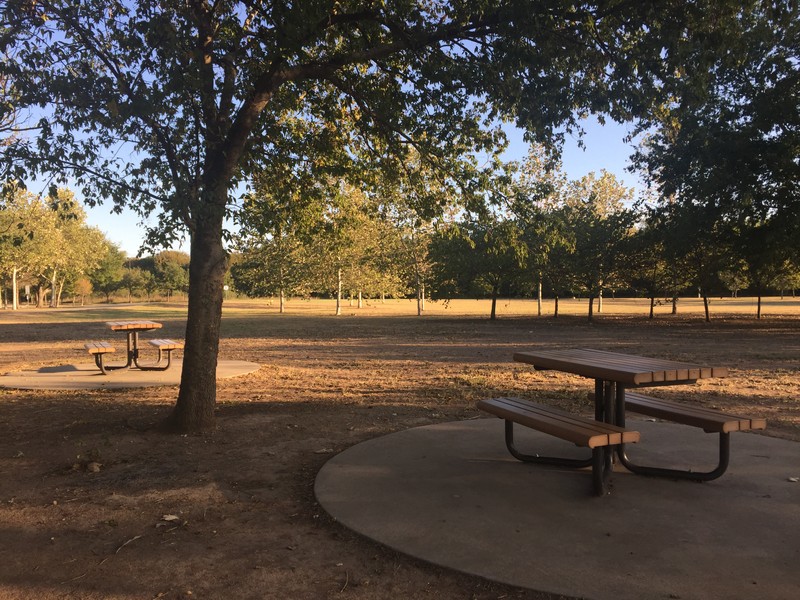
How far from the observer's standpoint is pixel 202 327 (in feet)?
18.9

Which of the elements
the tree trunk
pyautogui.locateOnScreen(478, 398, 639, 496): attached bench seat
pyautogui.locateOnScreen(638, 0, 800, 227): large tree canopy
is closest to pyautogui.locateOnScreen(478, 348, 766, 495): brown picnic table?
pyautogui.locateOnScreen(478, 398, 639, 496): attached bench seat

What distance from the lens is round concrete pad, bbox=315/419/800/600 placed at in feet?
9.22

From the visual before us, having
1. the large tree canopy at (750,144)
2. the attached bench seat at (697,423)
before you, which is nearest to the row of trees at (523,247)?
the large tree canopy at (750,144)

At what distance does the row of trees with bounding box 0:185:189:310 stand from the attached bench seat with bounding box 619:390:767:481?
552 cm

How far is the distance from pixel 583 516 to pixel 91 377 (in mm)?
8472

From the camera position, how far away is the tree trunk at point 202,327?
18.8 feet

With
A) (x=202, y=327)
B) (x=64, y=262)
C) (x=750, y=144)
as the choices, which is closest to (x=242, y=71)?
(x=202, y=327)

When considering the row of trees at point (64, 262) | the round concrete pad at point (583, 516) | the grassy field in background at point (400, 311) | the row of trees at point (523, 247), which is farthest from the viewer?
the row of trees at point (64, 262)

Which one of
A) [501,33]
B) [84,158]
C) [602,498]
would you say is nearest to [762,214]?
[501,33]

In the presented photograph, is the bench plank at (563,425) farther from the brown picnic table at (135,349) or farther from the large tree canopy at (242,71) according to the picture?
the brown picnic table at (135,349)

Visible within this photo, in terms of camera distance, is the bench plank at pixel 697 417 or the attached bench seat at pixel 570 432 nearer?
the attached bench seat at pixel 570 432

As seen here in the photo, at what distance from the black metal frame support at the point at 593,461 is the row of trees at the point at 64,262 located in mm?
4757

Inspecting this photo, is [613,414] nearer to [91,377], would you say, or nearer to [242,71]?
[242,71]

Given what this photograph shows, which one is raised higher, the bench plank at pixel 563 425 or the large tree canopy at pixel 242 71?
the large tree canopy at pixel 242 71
